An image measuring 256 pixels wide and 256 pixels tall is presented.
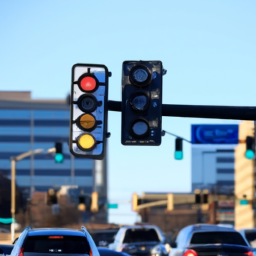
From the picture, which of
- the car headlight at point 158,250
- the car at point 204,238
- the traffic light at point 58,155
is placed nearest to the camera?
the car at point 204,238

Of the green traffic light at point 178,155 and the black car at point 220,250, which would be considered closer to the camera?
the black car at point 220,250

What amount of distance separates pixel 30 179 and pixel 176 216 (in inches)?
1399

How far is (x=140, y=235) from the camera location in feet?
88.0

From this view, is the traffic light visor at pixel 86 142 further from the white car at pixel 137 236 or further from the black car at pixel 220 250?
the white car at pixel 137 236

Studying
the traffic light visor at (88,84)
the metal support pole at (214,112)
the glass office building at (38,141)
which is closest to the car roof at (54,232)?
the metal support pole at (214,112)

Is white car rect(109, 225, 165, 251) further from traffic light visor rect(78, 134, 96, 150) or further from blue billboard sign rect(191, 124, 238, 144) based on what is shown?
traffic light visor rect(78, 134, 96, 150)

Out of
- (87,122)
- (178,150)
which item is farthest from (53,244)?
(178,150)

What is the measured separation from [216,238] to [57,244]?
166 inches

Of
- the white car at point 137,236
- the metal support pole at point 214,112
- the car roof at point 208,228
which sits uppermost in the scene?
the metal support pole at point 214,112

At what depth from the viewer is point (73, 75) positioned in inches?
356

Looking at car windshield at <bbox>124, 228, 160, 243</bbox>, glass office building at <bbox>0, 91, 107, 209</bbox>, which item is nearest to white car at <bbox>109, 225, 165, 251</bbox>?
car windshield at <bbox>124, 228, 160, 243</bbox>

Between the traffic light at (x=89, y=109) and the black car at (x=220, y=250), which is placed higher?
the traffic light at (x=89, y=109)

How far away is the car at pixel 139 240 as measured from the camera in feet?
84.4

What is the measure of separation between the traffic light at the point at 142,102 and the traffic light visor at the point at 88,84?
0.39m
